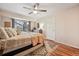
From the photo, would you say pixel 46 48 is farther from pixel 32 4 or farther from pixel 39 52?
pixel 32 4

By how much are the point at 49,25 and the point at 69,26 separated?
0.36 m

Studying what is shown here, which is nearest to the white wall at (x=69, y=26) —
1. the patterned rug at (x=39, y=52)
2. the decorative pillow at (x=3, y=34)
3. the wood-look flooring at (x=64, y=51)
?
the wood-look flooring at (x=64, y=51)

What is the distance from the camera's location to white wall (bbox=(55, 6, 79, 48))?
1839 millimetres

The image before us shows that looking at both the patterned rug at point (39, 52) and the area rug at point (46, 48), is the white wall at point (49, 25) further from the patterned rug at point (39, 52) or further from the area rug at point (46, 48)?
the patterned rug at point (39, 52)

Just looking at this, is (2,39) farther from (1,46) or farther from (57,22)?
(57,22)

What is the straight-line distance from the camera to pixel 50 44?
187 centimetres

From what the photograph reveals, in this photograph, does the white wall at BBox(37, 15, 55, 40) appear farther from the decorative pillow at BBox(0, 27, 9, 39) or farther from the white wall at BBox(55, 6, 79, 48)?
the decorative pillow at BBox(0, 27, 9, 39)

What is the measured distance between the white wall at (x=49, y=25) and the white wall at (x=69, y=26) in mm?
87

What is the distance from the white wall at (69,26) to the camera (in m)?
1.84

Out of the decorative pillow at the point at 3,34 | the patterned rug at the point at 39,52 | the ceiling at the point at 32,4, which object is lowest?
the patterned rug at the point at 39,52

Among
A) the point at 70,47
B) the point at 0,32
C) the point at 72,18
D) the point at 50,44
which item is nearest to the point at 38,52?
the point at 50,44

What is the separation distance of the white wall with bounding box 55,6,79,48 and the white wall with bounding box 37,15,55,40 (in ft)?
0.28

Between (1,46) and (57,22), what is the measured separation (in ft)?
3.45

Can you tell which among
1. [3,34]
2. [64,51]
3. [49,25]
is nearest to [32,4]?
[49,25]
